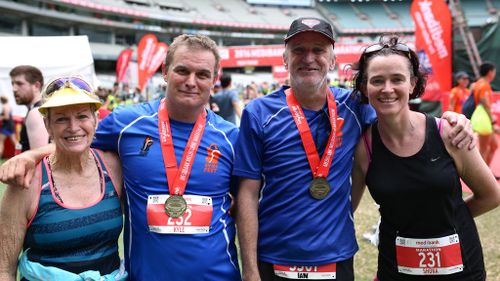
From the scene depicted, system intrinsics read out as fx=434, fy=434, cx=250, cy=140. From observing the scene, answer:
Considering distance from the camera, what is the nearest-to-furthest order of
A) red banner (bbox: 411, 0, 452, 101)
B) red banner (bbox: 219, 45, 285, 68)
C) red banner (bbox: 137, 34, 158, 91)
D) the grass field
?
the grass field
red banner (bbox: 411, 0, 452, 101)
red banner (bbox: 137, 34, 158, 91)
red banner (bbox: 219, 45, 285, 68)

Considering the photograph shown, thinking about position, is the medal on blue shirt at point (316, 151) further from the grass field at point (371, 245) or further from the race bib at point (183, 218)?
the grass field at point (371, 245)

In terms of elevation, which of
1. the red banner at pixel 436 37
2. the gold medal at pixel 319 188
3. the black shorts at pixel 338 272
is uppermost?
the red banner at pixel 436 37

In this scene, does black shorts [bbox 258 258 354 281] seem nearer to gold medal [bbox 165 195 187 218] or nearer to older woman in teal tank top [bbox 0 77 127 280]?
gold medal [bbox 165 195 187 218]

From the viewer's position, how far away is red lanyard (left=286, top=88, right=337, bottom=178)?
2.14 m

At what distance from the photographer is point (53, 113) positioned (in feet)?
6.35

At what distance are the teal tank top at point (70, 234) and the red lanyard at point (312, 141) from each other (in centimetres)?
97

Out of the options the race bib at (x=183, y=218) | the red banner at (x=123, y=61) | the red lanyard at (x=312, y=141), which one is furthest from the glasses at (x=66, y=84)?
the red banner at (x=123, y=61)

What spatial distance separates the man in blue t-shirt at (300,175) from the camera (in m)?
2.12

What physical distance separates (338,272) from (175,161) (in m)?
0.97

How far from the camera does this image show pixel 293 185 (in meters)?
2.16

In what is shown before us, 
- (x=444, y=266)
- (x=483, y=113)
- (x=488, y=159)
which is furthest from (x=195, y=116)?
(x=488, y=159)

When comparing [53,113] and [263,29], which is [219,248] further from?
[263,29]

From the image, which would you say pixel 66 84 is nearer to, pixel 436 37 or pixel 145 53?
pixel 436 37

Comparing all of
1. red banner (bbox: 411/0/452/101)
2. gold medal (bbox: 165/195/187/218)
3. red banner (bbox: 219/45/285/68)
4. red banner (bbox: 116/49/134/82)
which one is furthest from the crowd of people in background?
red banner (bbox: 116/49/134/82)
